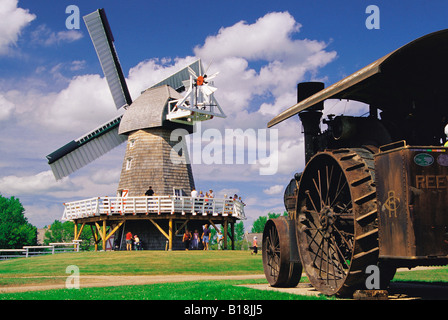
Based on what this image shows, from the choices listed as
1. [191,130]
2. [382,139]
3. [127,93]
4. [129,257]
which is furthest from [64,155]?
[382,139]

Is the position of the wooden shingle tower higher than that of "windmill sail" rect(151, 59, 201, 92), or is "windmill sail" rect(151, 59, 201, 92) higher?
"windmill sail" rect(151, 59, 201, 92)

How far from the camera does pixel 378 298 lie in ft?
25.2

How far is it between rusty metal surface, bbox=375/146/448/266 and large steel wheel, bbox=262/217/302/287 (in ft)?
12.7

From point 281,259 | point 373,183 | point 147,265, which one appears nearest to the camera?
point 373,183

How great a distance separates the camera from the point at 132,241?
31953 millimetres

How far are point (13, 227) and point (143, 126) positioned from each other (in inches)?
1594

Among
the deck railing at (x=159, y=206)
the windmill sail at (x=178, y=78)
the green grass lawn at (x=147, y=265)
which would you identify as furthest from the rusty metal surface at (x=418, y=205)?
the windmill sail at (x=178, y=78)

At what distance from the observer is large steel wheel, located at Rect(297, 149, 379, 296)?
741 centimetres

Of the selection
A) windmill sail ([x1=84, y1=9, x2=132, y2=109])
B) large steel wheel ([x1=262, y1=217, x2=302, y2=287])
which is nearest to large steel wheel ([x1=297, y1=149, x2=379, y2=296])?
large steel wheel ([x1=262, y1=217, x2=302, y2=287])

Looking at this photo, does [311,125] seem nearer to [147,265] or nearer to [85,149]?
[147,265]

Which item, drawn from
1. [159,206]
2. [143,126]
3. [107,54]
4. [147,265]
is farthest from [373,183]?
[107,54]

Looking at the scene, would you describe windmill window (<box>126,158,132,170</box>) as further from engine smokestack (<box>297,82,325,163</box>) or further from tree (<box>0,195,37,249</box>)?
tree (<box>0,195,37,249</box>)

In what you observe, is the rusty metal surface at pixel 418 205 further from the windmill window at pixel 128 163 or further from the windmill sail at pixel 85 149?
the windmill sail at pixel 85 149

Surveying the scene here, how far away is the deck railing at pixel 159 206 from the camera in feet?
96.8
